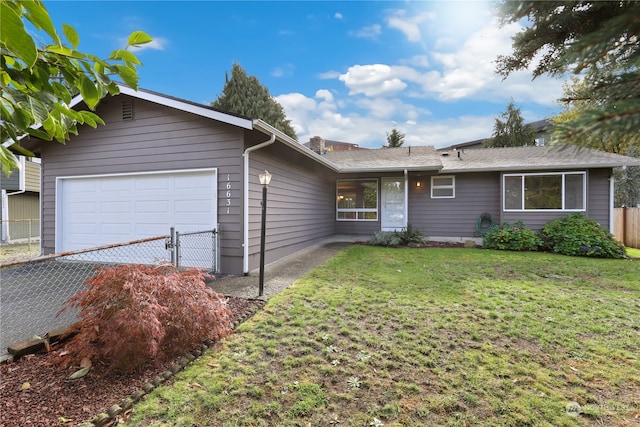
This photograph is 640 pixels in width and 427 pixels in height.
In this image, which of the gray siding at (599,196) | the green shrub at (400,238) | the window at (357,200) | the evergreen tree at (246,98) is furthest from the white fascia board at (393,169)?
the evergreen tree at (246,98)

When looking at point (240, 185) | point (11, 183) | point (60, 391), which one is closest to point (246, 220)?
point (240, 185)

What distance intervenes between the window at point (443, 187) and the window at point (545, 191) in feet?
5.19

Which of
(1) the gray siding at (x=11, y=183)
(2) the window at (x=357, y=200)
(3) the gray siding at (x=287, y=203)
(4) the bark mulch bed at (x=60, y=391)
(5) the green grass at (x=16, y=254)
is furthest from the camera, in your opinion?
(1) the gray siding at (x=11, y=183)

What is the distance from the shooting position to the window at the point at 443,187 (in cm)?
1050

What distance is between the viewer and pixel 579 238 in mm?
8211

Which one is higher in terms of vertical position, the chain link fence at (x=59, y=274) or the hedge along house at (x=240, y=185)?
the hedge along house at (x=240, y=185)

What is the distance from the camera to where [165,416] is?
199 centimetres

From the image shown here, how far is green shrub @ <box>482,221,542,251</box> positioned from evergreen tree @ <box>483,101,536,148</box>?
15384 millimetres

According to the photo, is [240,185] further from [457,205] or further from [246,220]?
[457,205]

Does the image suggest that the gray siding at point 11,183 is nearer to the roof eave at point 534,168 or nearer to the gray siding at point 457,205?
the gray siding at point 457,205

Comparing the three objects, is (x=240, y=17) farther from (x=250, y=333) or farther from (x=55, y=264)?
(x=55, y=264)

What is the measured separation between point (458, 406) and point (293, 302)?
7.99 ft

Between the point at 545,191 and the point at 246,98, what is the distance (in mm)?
20339

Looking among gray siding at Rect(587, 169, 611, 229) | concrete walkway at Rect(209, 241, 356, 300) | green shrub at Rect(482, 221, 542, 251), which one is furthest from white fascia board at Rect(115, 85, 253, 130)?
gray siding at Rect(587, 169, 611, 229)
